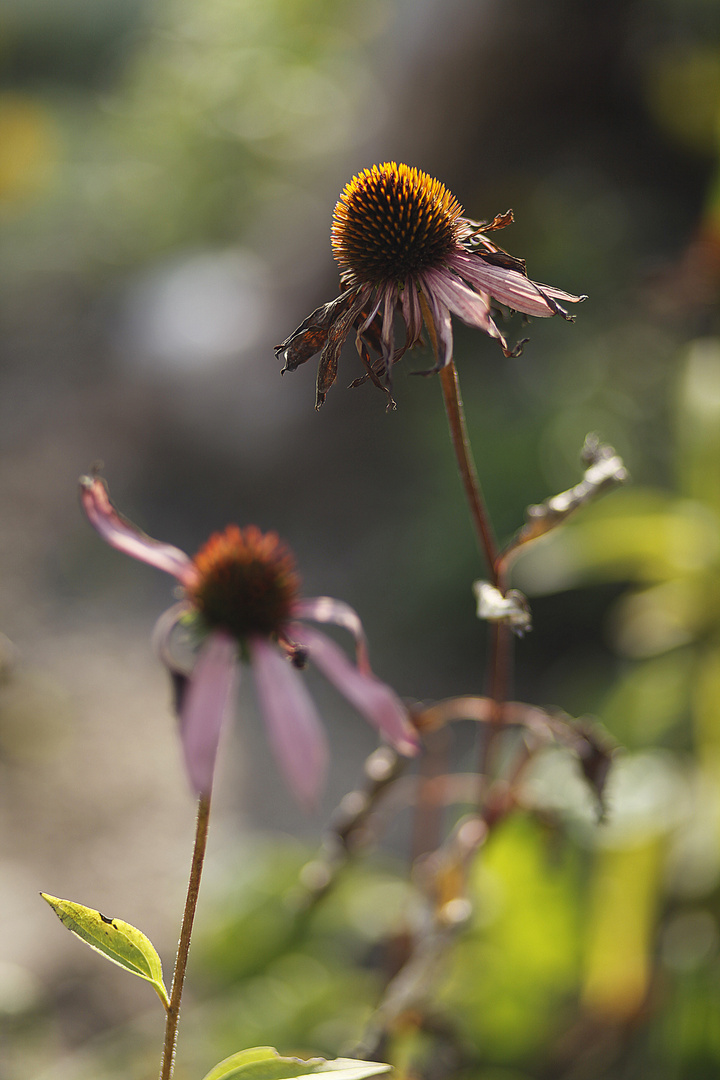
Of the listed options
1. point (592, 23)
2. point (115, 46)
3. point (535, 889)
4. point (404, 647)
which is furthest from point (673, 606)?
point (115, 46)

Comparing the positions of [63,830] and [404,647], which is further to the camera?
[404,647]

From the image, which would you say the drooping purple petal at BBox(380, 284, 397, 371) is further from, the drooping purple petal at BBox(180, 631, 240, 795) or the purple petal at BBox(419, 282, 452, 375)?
the drooping purple petal at BBox(180, 631, 240, 795)

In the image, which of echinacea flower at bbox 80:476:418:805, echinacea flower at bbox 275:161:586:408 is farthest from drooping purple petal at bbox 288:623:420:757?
echinacea flower at bbox 275:161:586:408

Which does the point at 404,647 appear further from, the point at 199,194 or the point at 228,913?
the point at 199,194

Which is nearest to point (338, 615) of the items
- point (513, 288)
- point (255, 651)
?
point (255, 651)

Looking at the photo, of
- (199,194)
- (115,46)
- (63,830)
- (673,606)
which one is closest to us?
(673,606)

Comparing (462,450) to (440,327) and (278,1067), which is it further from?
(278,1067)

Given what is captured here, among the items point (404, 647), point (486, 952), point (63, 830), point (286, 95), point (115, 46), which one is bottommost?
point (486, 952)
